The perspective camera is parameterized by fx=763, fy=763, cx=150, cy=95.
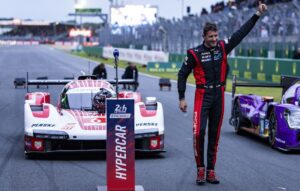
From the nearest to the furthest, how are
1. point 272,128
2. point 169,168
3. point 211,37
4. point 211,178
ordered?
1. point 211,37
2. point 211,178
3. point 169,168
4. point 272,128

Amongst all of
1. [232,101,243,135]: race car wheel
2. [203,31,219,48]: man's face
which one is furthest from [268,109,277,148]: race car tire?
[203,31,219,48]: man's face

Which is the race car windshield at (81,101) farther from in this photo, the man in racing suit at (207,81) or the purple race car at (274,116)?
the man in racing suit at (207,81)

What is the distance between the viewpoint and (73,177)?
29.8 ft

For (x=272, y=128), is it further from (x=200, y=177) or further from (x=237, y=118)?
(x=200, y=177)

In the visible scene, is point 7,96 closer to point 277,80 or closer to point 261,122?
point 277,80

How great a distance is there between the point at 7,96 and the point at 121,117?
58.4 ft

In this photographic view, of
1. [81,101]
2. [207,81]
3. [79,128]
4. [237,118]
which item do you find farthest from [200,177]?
[237,118]

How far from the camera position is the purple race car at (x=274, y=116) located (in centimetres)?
1127

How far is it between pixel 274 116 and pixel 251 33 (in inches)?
1046

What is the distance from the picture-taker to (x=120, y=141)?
→ 7457 millimetres

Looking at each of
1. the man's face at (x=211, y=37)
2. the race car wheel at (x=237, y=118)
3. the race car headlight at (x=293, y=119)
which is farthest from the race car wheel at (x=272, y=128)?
the man's face at (x=211, y=37)

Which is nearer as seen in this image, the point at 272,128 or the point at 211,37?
the point at 211,37

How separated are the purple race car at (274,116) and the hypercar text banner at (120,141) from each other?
14.2 feet

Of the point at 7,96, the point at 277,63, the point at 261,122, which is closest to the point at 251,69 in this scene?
the point at 277,63
